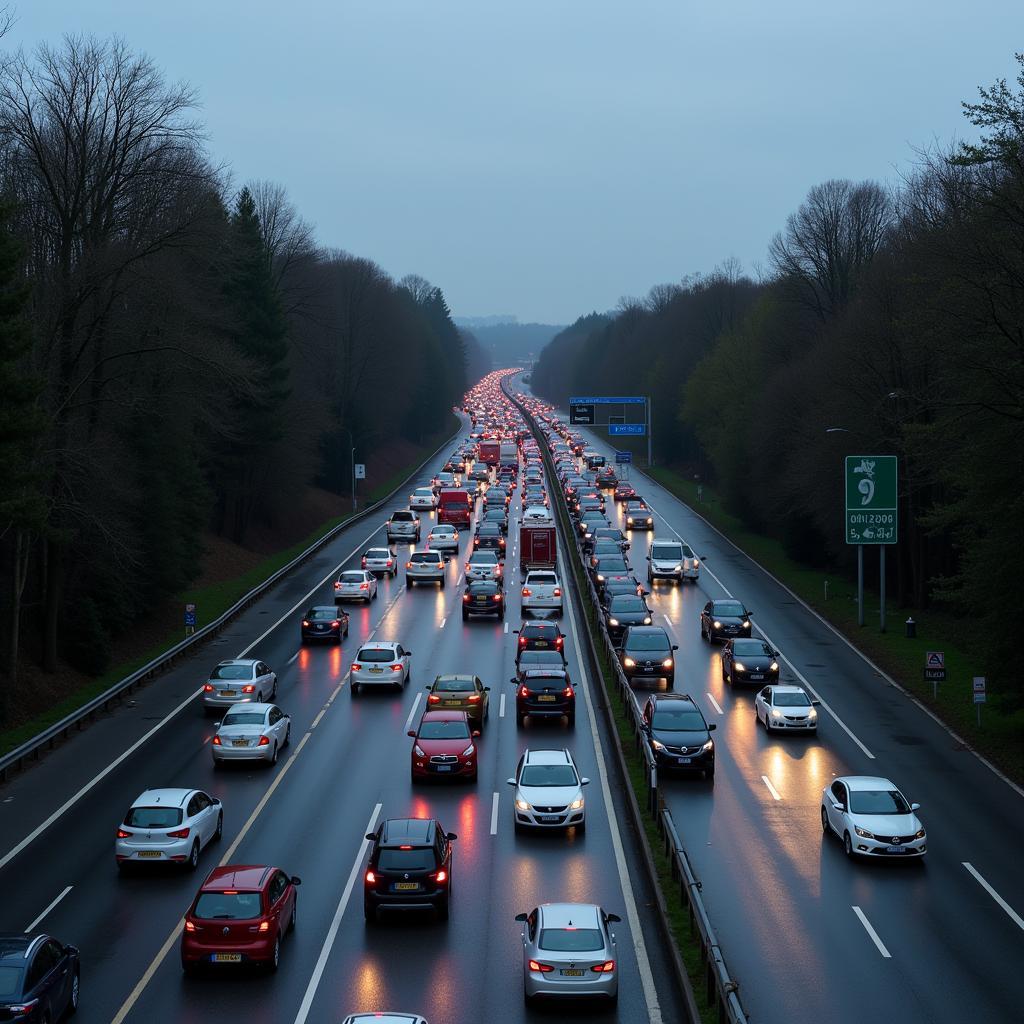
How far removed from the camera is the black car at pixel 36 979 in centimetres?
1628

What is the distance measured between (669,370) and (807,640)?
310 feet

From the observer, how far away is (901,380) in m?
60.3

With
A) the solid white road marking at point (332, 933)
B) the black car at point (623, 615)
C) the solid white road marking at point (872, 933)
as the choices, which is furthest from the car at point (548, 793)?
the black car at point (623, 615)

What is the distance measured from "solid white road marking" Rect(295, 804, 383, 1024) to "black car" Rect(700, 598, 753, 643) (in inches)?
929

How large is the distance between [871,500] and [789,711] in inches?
574

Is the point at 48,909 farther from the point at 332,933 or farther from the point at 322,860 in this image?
the point at 332,933

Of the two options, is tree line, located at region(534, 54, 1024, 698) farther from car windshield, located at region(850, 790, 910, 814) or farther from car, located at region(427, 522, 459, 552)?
car, located at region(427, 522, 459, 552)

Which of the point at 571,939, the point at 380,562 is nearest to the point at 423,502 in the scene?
the point at 380,562

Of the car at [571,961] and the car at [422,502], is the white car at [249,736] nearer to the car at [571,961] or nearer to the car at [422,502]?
the car at [571,961]

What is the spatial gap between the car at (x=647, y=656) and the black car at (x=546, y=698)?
17.0 ft

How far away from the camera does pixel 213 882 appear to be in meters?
19.7

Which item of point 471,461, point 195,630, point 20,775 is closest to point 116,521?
point 195,630

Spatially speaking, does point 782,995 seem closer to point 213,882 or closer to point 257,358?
point 213,882

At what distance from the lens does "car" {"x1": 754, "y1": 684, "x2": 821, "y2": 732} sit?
36281 millimetres
